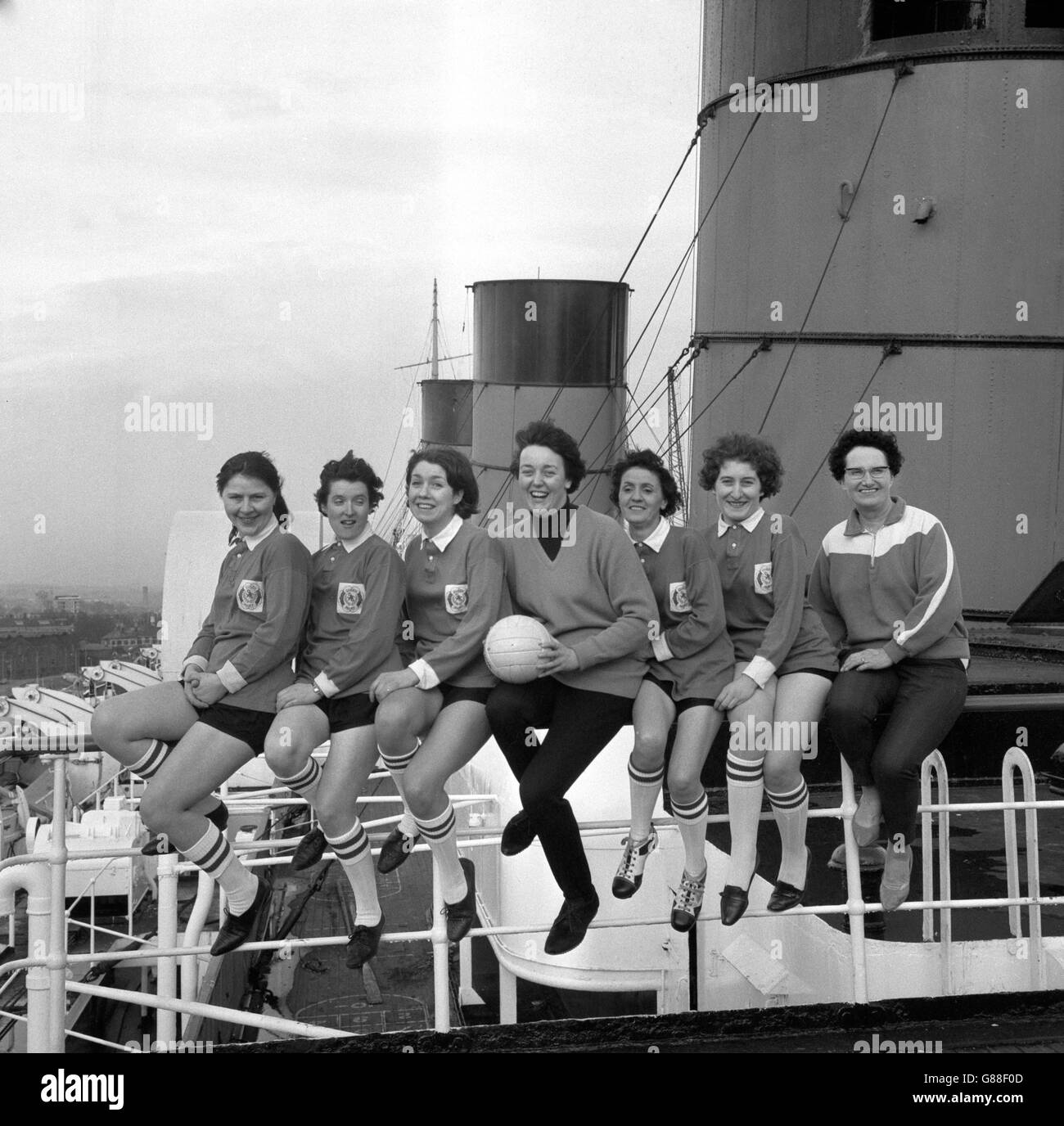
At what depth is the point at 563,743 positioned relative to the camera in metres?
4.83

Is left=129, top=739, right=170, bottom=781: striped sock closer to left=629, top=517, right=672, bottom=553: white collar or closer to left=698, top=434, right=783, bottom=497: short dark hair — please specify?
left=629, top=517, right=672, bottom=553: white collar

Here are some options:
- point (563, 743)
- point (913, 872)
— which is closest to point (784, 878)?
point (563, 743)

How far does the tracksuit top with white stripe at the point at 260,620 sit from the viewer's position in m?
4.89

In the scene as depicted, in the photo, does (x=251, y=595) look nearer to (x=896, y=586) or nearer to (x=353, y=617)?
(x=353, y=617)

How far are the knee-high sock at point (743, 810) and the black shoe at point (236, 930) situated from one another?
199cm

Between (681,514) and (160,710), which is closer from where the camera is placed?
(160,710)

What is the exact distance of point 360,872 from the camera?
5.07 meters

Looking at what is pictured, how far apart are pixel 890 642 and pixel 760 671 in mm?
641

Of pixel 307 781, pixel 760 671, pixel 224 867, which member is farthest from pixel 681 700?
pixel 224 867

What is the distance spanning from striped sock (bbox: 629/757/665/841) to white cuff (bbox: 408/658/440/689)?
0.86 meters

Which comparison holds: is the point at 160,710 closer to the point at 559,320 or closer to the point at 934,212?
the point at 934,212

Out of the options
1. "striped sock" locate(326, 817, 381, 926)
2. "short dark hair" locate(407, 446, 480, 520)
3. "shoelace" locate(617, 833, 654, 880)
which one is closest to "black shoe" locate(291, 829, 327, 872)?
"striped sock" locate(326, 817, 381, 926)

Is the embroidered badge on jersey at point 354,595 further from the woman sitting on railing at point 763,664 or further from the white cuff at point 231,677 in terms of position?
the woman sitting on railing at point 763,664
